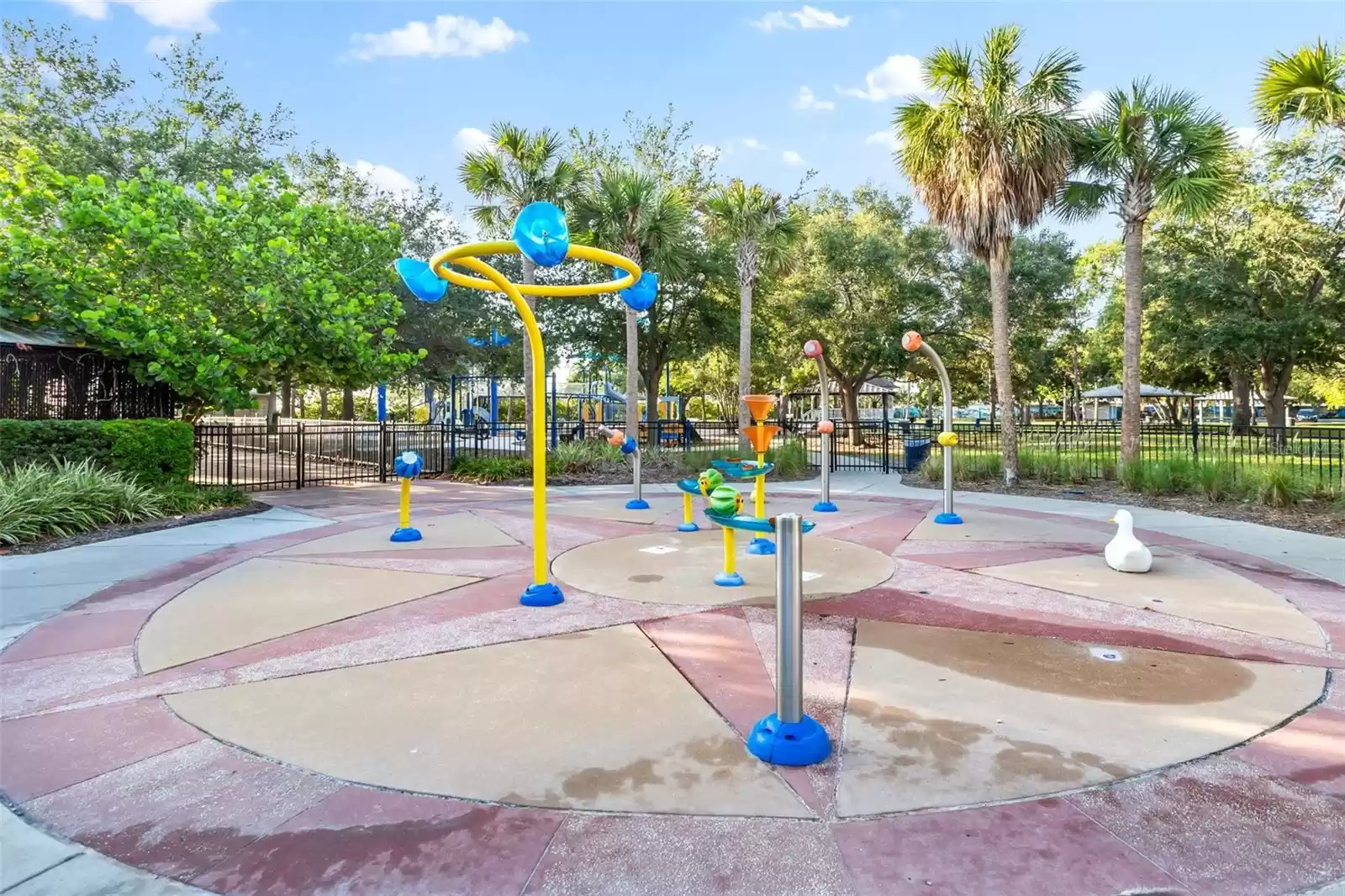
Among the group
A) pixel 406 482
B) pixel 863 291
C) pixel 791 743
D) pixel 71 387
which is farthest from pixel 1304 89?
pixel 71 387

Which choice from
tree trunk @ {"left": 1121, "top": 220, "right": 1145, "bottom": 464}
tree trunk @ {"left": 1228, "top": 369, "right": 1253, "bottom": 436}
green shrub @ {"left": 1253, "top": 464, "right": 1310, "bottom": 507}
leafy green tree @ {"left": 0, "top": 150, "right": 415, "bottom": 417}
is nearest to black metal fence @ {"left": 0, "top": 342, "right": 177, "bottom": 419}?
leafy green tree @ {"left": 0, "top": 150, "right": 415, "bottom": 417}

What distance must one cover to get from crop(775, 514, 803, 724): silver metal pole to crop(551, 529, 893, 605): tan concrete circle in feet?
7.68

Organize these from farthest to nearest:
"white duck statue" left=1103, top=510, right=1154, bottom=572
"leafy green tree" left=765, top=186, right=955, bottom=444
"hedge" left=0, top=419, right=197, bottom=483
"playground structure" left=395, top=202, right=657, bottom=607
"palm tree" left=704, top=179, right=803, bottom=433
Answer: "leafy green tree" left=765, top=186, right=955, bottom=444 → "palm tree" left=704, top=179, right=803, bottom=433 → "hedge" left=0, top=419, right=197, bottom=483 → "white duck statue" left=1103, top=510, right=1154, bottom=572 → "playground structure" left=395, top=202, right=657, bottom=607

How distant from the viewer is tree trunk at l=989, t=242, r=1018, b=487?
13.2 m

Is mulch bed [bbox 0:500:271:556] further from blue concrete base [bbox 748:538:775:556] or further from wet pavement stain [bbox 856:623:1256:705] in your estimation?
wet pavement stain [bbox 856:623:1256:705]

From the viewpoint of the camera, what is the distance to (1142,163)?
12.8 metres

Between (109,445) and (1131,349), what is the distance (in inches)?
643

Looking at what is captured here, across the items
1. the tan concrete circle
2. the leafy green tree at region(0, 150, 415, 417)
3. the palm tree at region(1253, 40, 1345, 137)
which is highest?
the palm tree at region(1253, 40, 1345, 137)

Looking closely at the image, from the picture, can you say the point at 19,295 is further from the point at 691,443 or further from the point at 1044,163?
the point at 1044,163

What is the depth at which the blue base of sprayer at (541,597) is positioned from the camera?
522cm

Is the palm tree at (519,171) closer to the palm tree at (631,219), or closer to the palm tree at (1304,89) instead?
the palm tree at (631,219)

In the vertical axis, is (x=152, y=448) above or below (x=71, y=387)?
below

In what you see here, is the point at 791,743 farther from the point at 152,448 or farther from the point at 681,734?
the point at 152,448

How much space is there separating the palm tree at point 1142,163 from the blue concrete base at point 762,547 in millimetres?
8815
